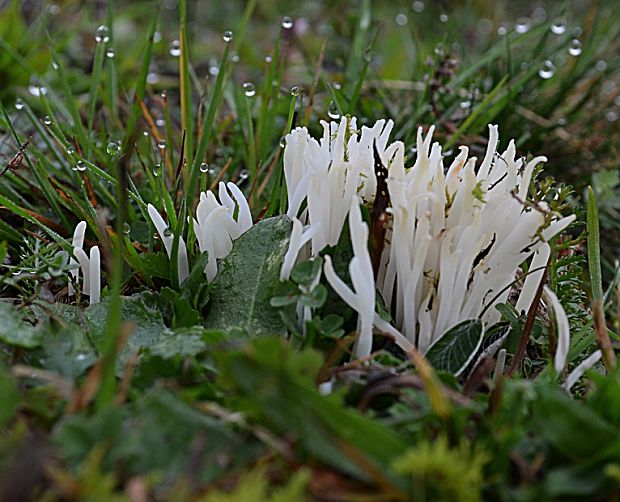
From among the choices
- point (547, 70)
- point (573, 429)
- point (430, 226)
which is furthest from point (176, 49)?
point (573, 429)

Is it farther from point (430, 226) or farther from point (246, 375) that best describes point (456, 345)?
point (246, 375)

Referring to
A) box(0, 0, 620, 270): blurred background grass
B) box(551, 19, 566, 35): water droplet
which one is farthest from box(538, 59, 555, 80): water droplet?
box(551, 19, 566, 35): water droplet

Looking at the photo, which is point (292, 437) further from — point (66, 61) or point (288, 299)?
point (66, 61)

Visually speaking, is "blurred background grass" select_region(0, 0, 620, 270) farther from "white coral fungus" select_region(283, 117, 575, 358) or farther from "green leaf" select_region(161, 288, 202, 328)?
"green leaf" select_region(161, 288, 202, 328)

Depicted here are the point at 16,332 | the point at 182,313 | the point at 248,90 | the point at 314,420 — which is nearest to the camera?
the point at 314,420

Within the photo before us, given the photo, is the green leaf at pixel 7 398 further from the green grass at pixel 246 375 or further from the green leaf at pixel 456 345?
the green leaf at pixel 456 345

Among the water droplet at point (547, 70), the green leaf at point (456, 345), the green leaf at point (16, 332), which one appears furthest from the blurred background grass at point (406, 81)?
the green leaf at point (16, 332)
